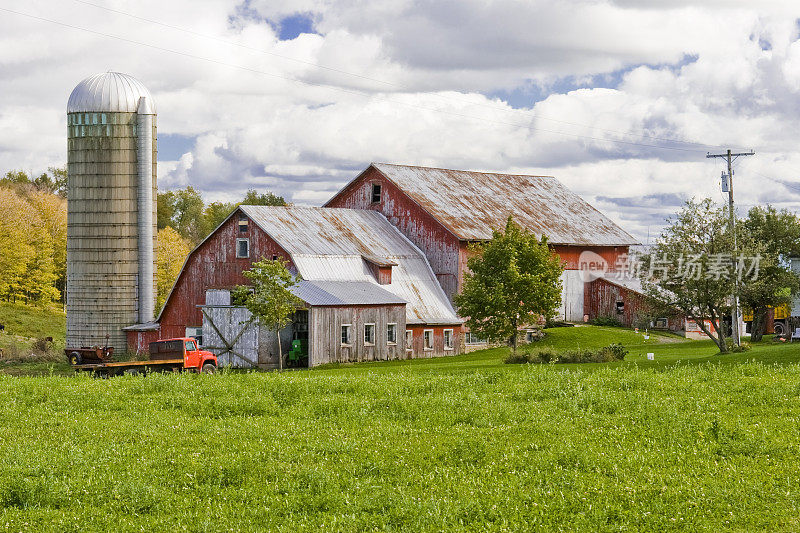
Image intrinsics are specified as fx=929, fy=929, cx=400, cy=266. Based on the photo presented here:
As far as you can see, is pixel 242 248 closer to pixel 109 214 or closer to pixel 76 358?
pixel 109 214

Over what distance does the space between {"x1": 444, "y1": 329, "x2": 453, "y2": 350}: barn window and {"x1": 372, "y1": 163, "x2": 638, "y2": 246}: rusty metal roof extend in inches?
259

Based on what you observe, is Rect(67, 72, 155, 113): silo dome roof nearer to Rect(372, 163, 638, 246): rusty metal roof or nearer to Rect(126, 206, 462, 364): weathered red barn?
Rect(126, 206, 462, 364): weathered red barn

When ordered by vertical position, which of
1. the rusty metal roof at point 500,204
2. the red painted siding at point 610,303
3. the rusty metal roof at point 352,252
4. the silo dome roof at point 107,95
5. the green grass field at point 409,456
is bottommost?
the green grass field at point 409,456

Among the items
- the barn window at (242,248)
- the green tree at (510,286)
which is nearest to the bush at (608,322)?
the green tree at (510,286)

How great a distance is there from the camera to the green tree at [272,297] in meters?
45.9

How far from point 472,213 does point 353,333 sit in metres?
19.3

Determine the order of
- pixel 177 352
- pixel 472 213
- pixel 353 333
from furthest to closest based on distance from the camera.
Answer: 1. pixel 472 213
2. pixel 353 333
3. pixel 177 352

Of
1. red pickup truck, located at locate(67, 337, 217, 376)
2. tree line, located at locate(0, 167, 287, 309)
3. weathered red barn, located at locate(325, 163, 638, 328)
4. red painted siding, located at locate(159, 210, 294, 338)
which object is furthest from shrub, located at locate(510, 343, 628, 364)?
tree line, located at locate(0, 167, 287, 309)

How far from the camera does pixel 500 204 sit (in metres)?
70.4

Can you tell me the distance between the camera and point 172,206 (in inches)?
5531

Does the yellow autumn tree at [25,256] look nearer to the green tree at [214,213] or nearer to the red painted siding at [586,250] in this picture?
the green tree at [214,213]

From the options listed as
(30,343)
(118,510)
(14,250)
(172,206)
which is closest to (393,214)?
(30,343)

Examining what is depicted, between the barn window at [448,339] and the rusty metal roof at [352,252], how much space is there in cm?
68

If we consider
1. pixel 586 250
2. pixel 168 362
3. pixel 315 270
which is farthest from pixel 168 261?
pixel 168 362
